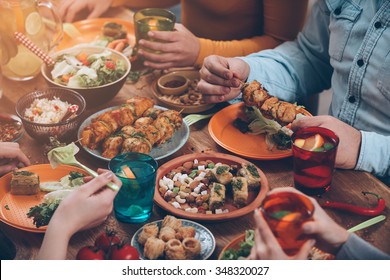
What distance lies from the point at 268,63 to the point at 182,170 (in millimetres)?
800

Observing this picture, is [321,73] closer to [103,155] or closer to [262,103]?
[262,103]

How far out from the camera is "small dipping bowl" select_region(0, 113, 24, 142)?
81.0 inches

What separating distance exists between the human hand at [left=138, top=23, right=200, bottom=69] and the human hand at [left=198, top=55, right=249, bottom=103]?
0.96 ft

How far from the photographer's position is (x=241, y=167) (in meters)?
1.88

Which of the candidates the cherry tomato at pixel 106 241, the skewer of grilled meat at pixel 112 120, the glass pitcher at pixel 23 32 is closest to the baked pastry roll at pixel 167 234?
the cherry tomato at pixel 106 241

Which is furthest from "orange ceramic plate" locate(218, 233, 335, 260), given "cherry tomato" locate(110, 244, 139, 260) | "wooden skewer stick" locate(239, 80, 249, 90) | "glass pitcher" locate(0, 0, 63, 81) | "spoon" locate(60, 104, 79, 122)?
"glass pitcher" locate(0, 0, 63, 81)

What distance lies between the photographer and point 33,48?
2387 millimetres

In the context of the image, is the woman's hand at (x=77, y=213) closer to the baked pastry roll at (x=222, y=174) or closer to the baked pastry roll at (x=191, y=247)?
the baked pastry roll at (x=191, y=247)

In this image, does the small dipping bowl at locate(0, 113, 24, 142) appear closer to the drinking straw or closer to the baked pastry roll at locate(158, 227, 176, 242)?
the drinking straw

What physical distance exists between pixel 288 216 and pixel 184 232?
331 millimetres

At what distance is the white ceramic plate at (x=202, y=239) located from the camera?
5.07ft

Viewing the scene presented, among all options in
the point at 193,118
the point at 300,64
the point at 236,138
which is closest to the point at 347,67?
the point at 300,64

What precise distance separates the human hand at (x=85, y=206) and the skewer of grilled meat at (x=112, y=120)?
479 mm

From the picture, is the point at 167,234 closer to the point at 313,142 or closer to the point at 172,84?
the point at 313,142
